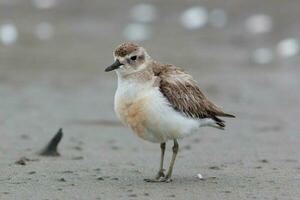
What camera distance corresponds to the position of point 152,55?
50.3 ft

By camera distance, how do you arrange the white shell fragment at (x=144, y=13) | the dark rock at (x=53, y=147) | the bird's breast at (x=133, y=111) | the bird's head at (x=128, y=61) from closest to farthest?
the bird's breast at (x=133, y=111), the bird's head at (x=128, y=61), the dark rock at (x=53, y=147), the white shell fragment at (x=144, y=13)

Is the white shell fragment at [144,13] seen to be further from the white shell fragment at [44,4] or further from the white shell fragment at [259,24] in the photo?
the white shell fragment at [259,24]

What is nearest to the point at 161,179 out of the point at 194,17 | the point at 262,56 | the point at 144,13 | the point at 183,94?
the point at 183,94

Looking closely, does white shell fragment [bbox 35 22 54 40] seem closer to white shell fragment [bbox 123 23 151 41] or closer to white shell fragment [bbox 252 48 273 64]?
white shell fragment [bbox 123 23 151 41]

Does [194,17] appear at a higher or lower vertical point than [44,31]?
higher

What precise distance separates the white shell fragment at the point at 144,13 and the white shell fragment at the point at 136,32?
0.38 m

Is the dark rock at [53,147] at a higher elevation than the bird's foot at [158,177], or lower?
higher

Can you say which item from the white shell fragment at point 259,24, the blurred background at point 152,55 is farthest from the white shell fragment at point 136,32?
the white shell fragment at point 259,24

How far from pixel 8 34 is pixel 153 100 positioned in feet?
31.9

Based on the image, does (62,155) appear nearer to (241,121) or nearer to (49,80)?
(241,121)

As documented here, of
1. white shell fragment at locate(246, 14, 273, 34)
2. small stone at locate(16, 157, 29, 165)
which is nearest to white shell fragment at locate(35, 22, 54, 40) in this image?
white shell fragment at locate(246, 14, 273, 34)

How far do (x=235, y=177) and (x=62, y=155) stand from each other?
1.95 metres

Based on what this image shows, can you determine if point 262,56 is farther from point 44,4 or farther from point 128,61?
point 128,61

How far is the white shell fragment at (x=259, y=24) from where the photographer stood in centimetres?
1635
